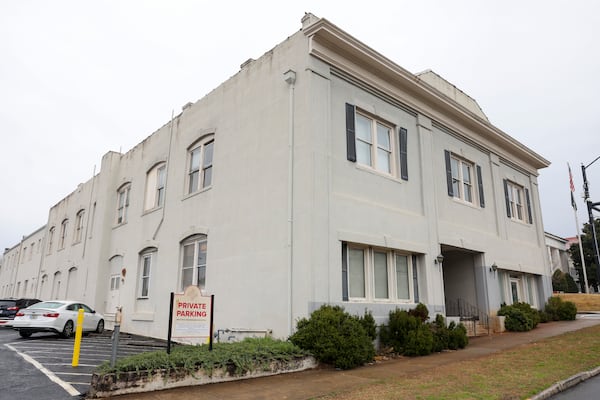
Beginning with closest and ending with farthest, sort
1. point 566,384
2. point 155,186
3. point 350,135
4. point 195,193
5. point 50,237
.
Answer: point 566,384
point 350,135
point 195,193
point 155,186
point 50,237

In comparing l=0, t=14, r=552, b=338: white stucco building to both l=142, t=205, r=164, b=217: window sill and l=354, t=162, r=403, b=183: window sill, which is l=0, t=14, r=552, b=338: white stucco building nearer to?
l=354, t=162, r=403, b=183: window sill

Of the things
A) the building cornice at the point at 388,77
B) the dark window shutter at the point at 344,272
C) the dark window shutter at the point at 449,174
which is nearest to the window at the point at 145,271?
the dark window shutter at the point at 344,272

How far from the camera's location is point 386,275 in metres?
13.2

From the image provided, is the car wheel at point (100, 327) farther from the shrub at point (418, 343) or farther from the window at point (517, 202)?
the window at point (517, 202)

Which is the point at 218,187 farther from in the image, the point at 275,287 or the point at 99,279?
the point at 99,279

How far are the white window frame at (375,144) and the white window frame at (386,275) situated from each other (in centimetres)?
252

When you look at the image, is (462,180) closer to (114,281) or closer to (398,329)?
(398,329)

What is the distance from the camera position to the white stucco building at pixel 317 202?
11.7 metres

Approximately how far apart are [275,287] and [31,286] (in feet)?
107

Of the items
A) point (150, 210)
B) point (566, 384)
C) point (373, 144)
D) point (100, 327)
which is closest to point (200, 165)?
point (150, 210)

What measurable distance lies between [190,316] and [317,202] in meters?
4.38

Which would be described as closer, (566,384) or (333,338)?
(566,384)

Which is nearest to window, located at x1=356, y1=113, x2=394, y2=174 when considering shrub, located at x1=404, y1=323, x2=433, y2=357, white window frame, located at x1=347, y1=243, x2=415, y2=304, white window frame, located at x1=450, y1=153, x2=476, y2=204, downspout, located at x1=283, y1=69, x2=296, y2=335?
downspout, located at x1=283, y1=69, x2=296, y2=335

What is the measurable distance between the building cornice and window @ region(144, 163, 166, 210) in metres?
9.38
